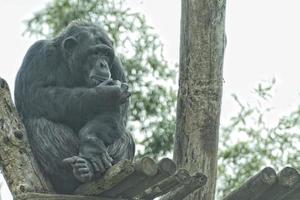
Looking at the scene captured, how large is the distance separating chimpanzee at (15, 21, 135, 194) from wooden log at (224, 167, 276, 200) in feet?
3.27

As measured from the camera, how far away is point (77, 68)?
8281mm

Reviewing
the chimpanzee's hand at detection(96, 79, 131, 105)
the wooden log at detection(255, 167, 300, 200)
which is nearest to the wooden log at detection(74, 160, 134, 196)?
the chimpanzee's hand at detection(96, 79, 131, 105)

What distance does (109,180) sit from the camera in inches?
290

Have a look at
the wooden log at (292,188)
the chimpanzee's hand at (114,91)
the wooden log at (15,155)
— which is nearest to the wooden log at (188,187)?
the wooden log at (292,188)

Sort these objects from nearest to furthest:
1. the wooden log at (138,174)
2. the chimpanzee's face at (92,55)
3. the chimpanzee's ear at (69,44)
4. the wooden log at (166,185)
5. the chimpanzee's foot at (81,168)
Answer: the wooden log at (138,174) < the wooden log at (166,185) < the chimpanzee's foot at (81,168) < the chimpanzee's face at (92,55) < the chimpanzee's ear at (69,44)

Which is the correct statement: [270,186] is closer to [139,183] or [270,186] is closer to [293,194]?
[293,194]

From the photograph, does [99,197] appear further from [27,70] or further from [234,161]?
[234,161]

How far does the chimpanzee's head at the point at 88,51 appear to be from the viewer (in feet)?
26.6

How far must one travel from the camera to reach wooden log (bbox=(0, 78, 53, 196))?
739 centimetres

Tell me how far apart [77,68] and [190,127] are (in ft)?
3.44

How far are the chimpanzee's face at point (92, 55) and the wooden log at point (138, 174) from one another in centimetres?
97

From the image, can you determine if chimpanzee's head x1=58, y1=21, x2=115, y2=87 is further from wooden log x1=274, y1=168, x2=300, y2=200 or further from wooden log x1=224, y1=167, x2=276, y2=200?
wooden log x1=274, y1=168, x2=300, y2=200

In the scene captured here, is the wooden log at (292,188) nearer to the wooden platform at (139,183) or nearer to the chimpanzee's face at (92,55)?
the wooden platform at (139,183)

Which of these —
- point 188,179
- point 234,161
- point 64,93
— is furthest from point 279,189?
point 234,161
